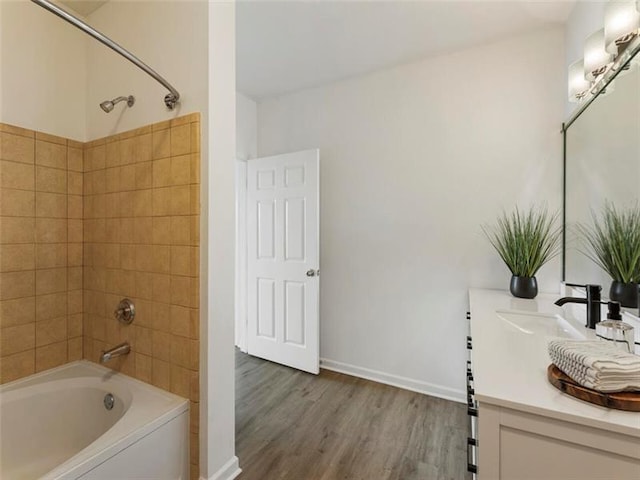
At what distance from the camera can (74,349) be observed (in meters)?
1.80

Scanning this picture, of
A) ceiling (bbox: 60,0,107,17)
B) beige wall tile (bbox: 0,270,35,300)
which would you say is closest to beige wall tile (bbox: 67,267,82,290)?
beige wall tile (bbox: 0,270,35,300)

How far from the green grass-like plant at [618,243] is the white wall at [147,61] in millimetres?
1868

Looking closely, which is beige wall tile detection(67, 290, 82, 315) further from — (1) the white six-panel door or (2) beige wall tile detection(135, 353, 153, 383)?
(1) the white six-panel door

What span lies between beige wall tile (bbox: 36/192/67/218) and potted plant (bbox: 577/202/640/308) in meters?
2.79

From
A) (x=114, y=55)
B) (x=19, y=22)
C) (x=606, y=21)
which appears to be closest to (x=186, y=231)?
(x=114, y=55)

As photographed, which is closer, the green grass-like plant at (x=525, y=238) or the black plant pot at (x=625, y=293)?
the black plant pot at (x=625, y=293)

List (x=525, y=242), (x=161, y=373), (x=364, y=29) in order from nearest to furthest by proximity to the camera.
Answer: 1. (x=161, y=373)
2. (x=525, y=242)
3. (x=364, y=29)

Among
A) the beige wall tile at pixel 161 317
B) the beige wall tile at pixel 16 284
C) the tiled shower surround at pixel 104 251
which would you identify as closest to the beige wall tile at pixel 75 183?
the tiled shower surround at pixel 104 251

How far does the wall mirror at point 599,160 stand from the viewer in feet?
3.86

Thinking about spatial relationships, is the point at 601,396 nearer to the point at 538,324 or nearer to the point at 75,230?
the point at 538,324

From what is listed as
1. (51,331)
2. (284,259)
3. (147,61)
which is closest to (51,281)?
(51,331)

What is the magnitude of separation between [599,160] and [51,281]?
302 cm

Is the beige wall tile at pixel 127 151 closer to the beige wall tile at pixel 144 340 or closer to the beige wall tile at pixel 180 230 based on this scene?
the beige wall tile at pixel 180 230

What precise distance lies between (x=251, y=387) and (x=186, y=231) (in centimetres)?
159
